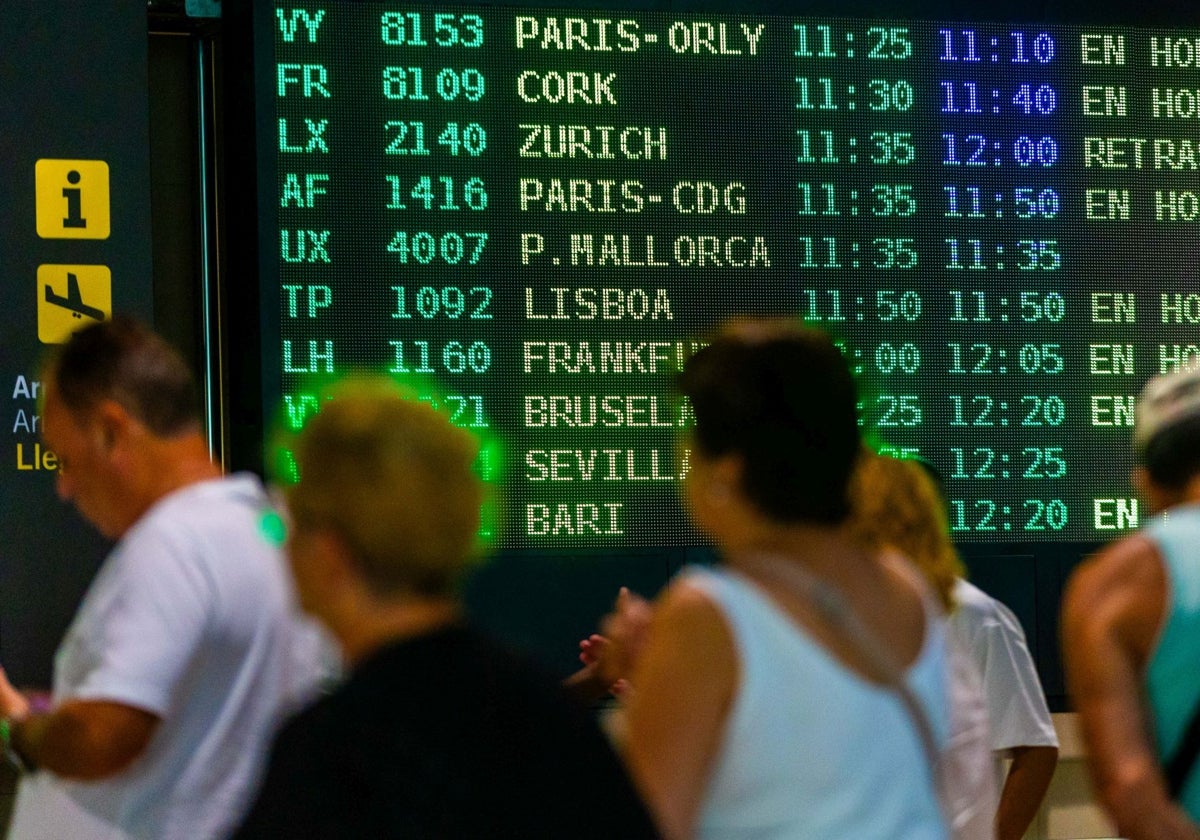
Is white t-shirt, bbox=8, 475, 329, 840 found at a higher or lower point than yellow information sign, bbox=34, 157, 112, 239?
lower

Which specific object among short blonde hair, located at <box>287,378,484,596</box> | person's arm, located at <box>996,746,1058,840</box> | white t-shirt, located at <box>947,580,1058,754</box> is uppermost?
short blonde hair, located at <box>287,378,484,596</box>

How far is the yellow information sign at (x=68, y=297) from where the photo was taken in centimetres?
524

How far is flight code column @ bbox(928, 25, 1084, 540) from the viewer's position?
18.6 ft

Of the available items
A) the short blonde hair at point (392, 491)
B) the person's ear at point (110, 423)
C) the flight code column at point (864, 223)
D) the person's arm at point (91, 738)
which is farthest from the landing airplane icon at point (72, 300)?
the short blonde hair at point (392, 491)

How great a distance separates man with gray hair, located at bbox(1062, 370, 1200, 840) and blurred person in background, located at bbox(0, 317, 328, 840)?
1.04 meters

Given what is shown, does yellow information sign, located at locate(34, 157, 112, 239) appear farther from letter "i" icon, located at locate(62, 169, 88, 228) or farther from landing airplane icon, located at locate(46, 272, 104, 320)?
landing airplane icon, located at locate(46, 272, 104, 320)

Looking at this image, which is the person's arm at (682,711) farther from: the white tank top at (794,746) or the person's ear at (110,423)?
the person's ear at (110,423)

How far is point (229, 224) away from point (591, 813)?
4020 millimetres

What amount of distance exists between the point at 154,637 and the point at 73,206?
10.3ft

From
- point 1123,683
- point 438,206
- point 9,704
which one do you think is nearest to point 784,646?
point 1123,683

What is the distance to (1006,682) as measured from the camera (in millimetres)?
4023

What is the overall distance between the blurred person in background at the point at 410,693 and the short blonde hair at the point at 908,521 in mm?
1428

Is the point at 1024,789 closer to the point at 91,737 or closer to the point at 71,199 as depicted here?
the point at 91,737

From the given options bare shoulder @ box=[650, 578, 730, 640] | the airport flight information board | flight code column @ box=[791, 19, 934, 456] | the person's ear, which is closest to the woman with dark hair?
bare shoulder @ box=[650, 578, 730, 640]
